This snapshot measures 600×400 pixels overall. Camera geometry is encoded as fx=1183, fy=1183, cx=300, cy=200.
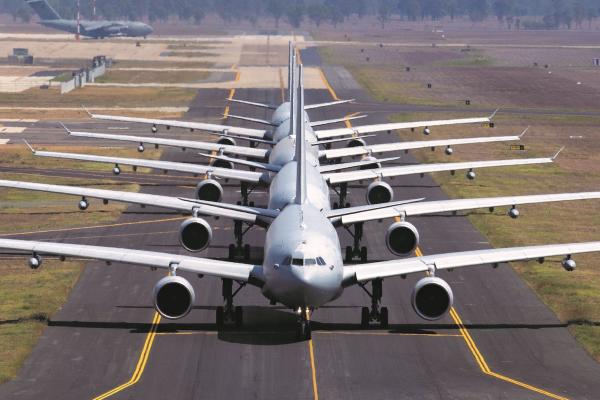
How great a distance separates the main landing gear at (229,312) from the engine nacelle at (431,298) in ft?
26.4

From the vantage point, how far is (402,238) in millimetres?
61000

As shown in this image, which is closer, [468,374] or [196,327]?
[468,374]

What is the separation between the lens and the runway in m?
44.7

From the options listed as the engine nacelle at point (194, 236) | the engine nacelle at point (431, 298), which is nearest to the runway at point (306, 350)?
the engine nacelle at point (431, 298)

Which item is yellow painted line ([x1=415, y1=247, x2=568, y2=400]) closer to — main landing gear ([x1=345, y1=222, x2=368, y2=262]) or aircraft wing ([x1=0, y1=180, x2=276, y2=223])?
main landing gear ([x1=345, y1=222, x2=368, y2=262])

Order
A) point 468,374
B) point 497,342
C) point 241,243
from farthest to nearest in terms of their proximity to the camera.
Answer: point 241,243 → point 497,342 → point 468,374

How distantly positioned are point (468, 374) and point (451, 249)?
24.6 meters

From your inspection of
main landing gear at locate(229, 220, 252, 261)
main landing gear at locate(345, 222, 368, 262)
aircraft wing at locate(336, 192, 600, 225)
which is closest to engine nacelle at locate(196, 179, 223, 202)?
main landing gear at locate(229, 220, 252, 261)

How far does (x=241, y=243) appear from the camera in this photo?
66438 millimetres

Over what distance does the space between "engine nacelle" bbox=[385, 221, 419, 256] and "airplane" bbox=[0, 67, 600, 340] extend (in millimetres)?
8225

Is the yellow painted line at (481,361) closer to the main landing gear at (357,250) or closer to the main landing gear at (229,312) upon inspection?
the main landing gear at (229,312)

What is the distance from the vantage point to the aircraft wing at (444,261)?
163 feet

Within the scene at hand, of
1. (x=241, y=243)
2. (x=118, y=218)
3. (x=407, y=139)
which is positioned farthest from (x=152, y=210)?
(x=407, y=139)

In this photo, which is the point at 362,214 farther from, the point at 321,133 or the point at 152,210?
the point at 321,133
